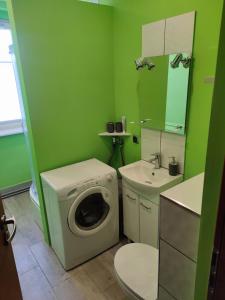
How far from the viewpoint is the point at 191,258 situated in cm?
107

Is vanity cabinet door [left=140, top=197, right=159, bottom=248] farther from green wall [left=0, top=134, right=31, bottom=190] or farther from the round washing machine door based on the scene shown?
green wall [left=0, top=134, right=31, bottom=190]

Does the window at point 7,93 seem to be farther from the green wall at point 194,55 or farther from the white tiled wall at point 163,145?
the white tiled wall at point 163,145

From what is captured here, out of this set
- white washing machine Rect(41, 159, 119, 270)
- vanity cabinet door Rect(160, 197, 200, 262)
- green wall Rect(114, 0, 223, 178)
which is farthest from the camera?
white washing machine Rect(41, 159, 119, 270)

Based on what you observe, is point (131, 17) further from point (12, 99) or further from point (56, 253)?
point (56, 253)

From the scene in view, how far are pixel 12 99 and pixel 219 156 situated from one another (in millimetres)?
3290

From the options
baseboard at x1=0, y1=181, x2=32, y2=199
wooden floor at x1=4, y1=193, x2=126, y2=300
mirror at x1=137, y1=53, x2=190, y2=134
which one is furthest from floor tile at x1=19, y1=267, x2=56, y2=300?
mirror at x1=137, y1=53, x2=190, y2=134

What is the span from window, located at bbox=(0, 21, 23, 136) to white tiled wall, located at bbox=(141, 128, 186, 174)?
77.0 inches

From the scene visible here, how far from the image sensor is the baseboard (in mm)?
3351

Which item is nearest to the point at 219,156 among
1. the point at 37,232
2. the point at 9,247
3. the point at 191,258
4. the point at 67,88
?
the point at 191,258

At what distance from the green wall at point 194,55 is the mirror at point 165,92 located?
0.07m

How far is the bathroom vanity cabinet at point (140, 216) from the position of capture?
1929 millimetres

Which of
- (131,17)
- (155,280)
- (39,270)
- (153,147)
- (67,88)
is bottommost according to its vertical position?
(39,270)

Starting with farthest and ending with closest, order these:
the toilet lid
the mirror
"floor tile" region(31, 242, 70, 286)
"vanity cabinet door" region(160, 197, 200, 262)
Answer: "floor tile" region(31, 242, 70, 286) < the mirror < the toilet lid < "vanity cabinet door" region(160, 197, 200, 262)

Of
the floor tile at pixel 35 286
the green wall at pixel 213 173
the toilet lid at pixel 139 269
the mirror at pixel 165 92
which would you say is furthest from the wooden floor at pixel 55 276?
the mirror at pixel 165 92
